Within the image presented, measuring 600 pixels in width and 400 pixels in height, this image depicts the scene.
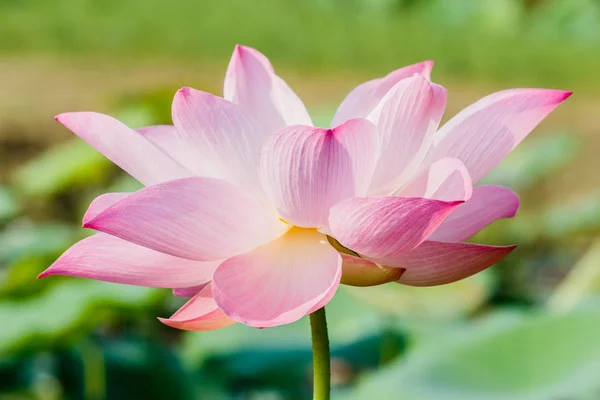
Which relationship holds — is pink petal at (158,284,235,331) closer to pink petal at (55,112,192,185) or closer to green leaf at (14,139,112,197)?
pink petal at (55,112,192,185)

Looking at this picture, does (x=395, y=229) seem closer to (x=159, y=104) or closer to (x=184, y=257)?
(x=184, y=257)

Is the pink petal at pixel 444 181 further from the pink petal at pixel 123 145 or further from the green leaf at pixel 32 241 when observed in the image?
the green leaf at pixel 32 241

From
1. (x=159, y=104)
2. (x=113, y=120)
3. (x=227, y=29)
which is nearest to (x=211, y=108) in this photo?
(x=113, y=120)

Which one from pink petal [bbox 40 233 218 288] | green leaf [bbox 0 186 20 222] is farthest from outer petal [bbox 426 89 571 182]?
green leaf [bbox 0 186 20 222]

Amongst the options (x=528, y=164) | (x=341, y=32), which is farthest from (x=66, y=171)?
(x=341, y=32)

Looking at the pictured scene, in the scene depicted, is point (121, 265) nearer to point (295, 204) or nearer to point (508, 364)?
point (295, 204)

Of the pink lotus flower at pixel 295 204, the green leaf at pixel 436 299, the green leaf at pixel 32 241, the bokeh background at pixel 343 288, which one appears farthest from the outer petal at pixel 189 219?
the green leaf at pixel 436 299
